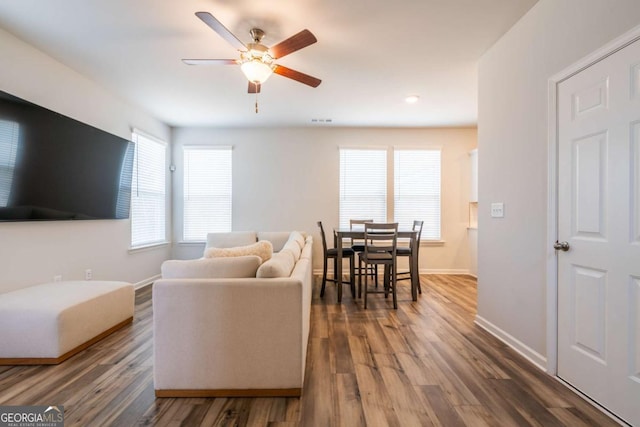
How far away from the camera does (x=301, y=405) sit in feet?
5.56

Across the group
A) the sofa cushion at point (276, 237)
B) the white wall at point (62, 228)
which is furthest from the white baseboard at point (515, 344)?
the white wall at point (62, 228)

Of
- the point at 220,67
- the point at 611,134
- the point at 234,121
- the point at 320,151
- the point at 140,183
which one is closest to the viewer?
the point at 611,134

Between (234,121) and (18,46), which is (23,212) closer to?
(18,46)

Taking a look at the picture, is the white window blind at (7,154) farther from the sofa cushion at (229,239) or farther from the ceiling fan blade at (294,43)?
the sofa cushion at (229,239)

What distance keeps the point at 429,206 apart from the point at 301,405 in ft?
14.3

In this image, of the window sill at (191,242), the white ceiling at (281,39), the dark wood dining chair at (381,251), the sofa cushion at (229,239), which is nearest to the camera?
the white ceiling at (281,39)

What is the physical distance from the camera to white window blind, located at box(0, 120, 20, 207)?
2.38 metres

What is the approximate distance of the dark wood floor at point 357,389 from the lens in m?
1.58

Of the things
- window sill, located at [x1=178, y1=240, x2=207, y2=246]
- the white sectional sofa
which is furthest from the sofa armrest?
window sill, located at [x1=178, y1=240, x2=207, y2=246]

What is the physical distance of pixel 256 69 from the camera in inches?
91.4

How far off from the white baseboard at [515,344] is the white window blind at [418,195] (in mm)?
2563

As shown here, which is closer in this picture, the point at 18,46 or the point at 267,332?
the point at 267,332

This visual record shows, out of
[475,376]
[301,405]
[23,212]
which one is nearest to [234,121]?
[23,212]

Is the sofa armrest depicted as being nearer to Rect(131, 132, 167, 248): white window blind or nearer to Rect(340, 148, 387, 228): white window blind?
Rect(131, 132, 167, 248): white window blind
